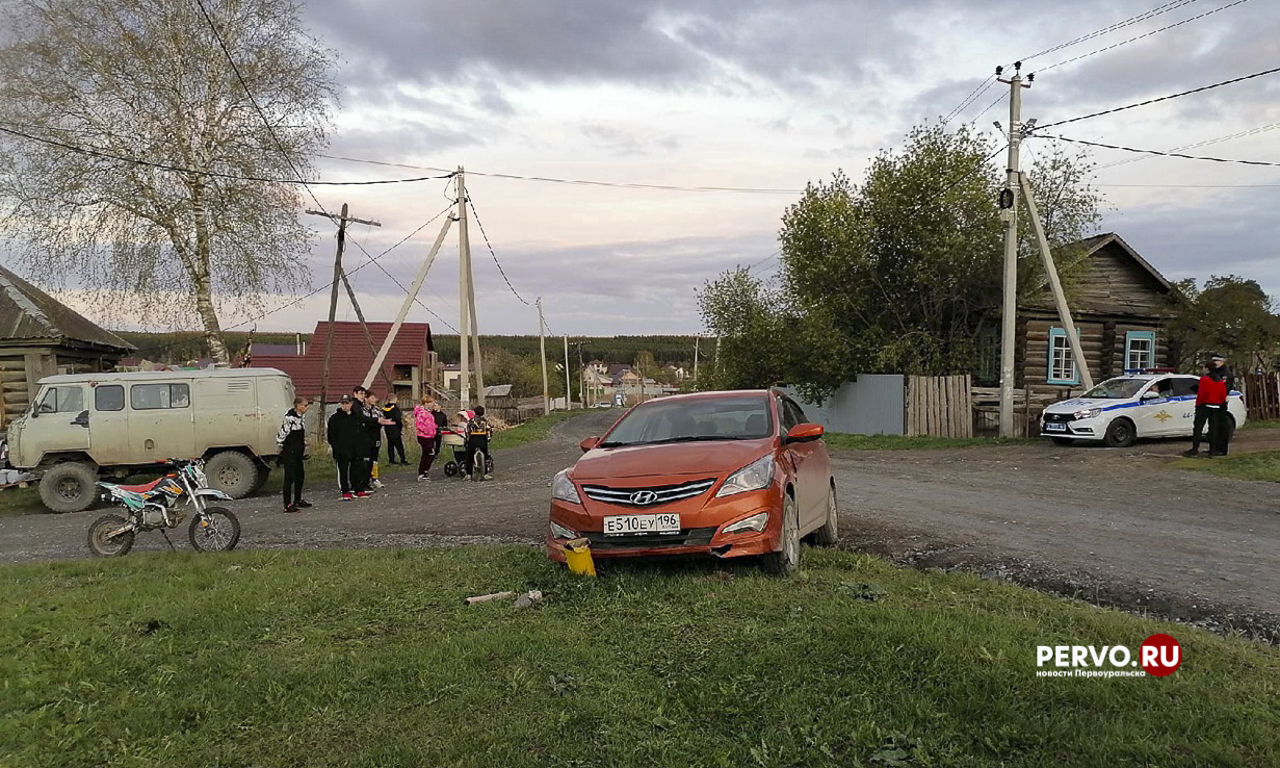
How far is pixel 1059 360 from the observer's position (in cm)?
2716

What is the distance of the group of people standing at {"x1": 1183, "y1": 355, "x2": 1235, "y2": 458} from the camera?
1473cm

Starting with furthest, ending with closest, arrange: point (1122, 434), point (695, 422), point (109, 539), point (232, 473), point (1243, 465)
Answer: point (1122, 434)
point (232, 473)
point (1243, 465)
point (109, 539)
point (695, 422)

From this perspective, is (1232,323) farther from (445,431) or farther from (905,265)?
(445,431)

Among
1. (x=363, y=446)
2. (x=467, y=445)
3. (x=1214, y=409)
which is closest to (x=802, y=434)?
(x=363, y=446)

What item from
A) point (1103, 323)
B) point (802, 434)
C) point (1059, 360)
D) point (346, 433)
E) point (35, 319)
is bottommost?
point (346, 433)

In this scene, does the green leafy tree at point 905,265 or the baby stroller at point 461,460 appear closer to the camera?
the baby stroller at point 461,460

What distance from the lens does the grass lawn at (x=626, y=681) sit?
3508mm

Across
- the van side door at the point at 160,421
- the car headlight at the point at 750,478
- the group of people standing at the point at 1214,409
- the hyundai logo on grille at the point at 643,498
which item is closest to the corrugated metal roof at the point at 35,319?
the van side door at the point at 160,421

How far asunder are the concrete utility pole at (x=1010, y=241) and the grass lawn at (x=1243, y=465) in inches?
206

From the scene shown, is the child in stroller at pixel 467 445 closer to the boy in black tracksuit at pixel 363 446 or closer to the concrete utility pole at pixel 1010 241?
the boy in black tracksuit at pixel 363 446

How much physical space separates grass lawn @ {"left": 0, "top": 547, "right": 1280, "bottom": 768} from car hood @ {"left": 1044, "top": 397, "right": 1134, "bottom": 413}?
13.4 meters

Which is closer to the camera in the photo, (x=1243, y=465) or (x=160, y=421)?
(x=1243, y=465)

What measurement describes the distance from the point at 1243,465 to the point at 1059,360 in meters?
13.6

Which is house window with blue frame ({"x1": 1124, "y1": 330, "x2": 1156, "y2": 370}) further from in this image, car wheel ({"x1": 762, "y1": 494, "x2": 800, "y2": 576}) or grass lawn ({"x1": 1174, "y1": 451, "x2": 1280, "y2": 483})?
car wheel ({"x1": 762, "y1": 494, "x2": 800, "y2": 576})
